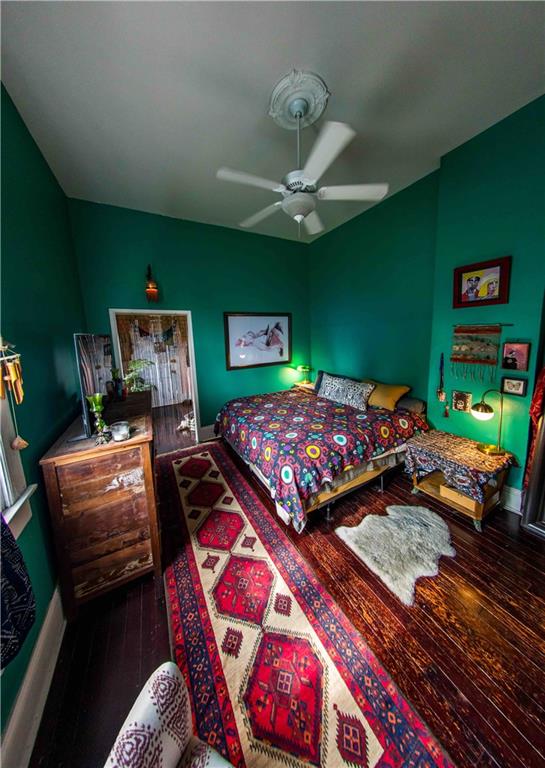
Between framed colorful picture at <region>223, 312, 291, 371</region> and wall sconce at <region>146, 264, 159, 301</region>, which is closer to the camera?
wall sconce at <region>146, 264, 159, 301</region>

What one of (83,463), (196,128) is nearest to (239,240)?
(196,128)

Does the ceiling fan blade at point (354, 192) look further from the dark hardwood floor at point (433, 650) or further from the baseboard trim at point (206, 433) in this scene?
the baseboard trim at point (206, 433)

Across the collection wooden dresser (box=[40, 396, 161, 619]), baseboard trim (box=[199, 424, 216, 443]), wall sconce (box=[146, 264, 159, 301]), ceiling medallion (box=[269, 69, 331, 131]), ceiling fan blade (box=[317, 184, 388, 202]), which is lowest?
baseboard trim (box=[199, 424, 216, 443])

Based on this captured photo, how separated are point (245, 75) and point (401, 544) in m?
3.32

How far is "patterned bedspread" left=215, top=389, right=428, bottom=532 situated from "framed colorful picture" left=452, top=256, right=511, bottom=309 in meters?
1.24

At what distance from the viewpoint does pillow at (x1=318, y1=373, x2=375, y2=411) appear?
316cm

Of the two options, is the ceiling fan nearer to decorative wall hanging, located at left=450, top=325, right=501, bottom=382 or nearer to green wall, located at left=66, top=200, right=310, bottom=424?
decorative wall hanging, located at left=450, top=325, right=501, bottom=382

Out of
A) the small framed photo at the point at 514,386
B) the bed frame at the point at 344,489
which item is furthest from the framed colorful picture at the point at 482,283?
the bed frame at the point at 344,489

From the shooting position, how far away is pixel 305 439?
235 cm

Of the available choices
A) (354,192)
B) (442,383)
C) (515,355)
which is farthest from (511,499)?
(354,192)

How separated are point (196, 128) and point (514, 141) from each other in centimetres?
245

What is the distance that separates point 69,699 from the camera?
1210 millimetres

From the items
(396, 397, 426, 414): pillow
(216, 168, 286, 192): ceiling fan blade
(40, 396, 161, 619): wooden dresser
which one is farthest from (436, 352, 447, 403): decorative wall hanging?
(40, 396, 161, 619): wooden dresser

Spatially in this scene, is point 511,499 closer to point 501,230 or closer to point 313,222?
point 501,230
